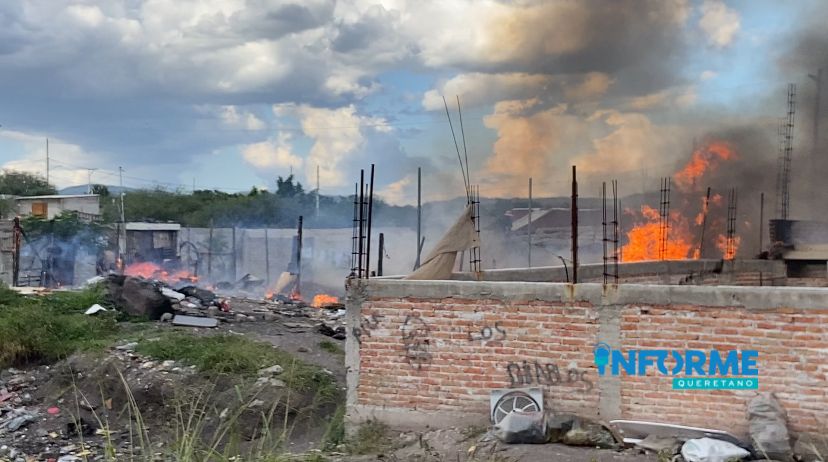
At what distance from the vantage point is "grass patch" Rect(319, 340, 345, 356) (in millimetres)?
13041

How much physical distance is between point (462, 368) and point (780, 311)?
123 inches

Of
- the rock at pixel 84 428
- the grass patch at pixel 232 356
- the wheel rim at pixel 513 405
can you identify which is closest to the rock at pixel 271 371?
the grass patch at pixel 232 356

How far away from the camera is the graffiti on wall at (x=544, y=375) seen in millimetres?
7281

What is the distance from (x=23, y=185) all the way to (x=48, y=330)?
41.1 meters

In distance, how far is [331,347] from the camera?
1329 cm

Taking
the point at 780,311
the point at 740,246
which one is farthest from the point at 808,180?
the point at 780,311

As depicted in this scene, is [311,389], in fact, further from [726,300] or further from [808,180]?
[808,180]

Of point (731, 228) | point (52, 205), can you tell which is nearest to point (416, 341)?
point (731, 228)

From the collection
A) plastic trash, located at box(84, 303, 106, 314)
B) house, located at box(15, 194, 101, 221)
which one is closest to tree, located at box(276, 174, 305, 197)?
house, located at box(15, 194, 101, 221)

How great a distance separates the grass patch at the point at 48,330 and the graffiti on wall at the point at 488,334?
737 centimetres

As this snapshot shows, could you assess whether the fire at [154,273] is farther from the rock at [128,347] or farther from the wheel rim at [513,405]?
the wheel rim at [513,405]

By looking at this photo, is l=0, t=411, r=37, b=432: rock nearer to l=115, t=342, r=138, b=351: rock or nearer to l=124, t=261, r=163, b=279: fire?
l=115, t=342, r=138, b=351: rock

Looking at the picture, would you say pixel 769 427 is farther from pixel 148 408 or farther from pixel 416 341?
pixel 148 408

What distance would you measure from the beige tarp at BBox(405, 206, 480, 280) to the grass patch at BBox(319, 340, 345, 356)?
14.5 ft
